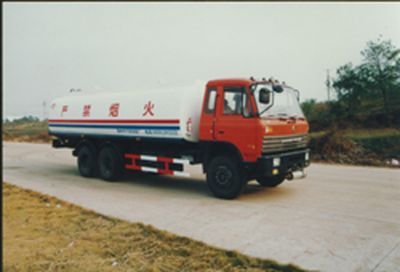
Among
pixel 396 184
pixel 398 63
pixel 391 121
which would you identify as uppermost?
pixel 398 63

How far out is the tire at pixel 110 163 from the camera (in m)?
9.70

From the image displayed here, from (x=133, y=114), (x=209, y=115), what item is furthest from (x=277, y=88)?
(x=133, y=114)

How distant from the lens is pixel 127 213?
21.1 feet

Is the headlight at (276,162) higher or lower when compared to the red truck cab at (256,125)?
lower

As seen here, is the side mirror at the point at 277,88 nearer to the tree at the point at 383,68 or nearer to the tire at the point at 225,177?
the tire at the point at 225,177

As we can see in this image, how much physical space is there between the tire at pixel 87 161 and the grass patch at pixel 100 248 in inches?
171

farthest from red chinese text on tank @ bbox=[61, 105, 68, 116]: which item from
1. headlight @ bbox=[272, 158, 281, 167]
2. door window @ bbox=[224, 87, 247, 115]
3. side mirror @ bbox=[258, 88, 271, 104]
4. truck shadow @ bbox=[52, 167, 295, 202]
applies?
headlight @ bbox=[272, 158, 281, 167]

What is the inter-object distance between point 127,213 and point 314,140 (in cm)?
1064

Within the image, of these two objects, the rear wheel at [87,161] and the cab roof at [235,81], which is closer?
the cab roof at [235,81]

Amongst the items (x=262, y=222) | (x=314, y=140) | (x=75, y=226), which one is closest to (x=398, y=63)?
(x=314, y=140)

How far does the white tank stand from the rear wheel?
0.55m

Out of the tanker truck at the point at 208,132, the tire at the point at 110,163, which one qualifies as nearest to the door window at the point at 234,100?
the tanker truck at the point at 208,132

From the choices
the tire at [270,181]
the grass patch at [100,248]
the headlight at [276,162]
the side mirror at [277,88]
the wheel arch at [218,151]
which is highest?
the side mirror at [277,88]

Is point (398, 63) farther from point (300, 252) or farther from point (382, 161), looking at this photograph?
point (300, 252)
